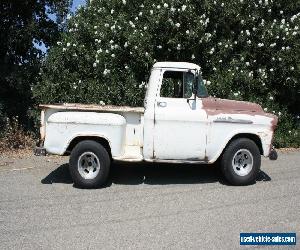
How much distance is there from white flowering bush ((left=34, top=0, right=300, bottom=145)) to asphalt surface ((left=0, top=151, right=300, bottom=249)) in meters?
3.18

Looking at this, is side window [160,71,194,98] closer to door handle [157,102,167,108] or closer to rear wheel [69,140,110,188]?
door handle [157,102,167,108]

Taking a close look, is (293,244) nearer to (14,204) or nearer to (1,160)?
(14,204)

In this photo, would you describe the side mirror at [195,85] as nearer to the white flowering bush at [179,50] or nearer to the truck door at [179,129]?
the truck door at [179,129]

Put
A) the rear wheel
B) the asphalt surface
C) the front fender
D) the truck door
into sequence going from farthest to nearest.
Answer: the front fender < the truck door < the rear wheel < the asphalt surface

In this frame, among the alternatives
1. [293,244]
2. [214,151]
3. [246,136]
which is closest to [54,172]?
[214,151]

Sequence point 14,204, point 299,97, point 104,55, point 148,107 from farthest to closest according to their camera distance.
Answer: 1. point 299,97
2. point 104,55
3. point 148,107
4. point 14,204

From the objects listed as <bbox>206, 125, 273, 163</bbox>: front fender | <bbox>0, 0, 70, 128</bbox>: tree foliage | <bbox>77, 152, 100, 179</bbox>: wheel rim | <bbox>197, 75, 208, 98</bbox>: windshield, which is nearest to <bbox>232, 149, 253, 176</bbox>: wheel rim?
<bbox>206, 125, 273, 163</bbox>: front fender

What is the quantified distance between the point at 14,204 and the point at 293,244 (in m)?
4.35

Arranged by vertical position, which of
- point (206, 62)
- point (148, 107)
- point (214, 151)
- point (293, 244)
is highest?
point (206, 62)

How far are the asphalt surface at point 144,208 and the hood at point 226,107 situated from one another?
55.7 inches

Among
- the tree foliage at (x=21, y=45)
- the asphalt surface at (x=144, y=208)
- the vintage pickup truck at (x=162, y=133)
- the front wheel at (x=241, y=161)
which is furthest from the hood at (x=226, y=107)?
the tree foliage at (x=21, y=45)

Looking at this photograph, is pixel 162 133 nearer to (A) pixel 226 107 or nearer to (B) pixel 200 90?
(B) pixel 200 90

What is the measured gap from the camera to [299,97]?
14133 millimetres

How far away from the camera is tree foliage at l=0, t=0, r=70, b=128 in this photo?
13094 mm
